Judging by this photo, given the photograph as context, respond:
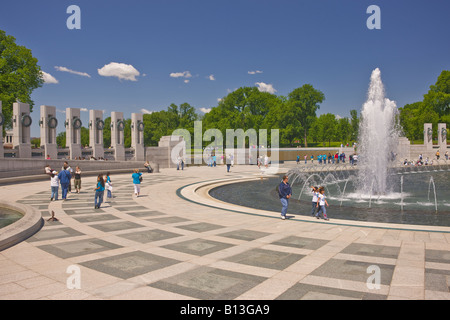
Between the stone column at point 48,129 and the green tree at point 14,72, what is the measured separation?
12556 mm

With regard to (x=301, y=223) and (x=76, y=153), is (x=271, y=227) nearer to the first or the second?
(x=301, y=223)

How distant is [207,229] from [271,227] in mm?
2178

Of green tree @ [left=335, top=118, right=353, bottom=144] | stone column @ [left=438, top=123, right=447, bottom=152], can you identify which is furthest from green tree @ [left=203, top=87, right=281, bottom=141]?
stone column @ [left=438, top=123, right=447, bottom=152]

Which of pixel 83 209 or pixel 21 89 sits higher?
pixel 21 89

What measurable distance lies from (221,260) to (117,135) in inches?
1314

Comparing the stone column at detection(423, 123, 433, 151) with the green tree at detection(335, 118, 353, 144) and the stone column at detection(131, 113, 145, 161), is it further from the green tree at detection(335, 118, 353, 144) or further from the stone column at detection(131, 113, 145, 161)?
the stone column at detection(131, 113, 145, 161)

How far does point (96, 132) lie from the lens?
35.8m

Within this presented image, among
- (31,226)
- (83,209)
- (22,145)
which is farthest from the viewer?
(22,145)

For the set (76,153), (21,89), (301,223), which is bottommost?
(301,223)

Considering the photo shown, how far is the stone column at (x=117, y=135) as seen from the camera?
3747 cm
